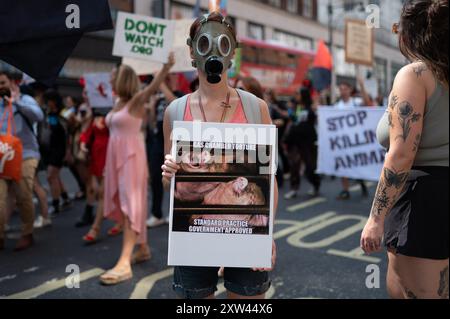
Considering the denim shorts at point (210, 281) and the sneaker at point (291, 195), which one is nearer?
the denim shorts at point (210, 281)

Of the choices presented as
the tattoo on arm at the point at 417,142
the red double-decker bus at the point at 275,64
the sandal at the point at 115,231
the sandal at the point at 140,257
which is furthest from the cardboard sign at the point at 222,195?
the red double-decker bus at the point at 275,64

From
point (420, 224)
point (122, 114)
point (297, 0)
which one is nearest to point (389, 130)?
point (420, 224)

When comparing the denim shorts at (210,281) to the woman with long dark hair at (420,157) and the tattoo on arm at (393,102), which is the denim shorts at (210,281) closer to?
the woman with long dark hair at (420,157)

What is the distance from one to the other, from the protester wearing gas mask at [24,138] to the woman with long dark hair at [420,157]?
3.46 meters

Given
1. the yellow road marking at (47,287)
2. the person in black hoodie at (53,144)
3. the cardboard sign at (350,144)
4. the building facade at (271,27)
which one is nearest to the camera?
the yellow road marking at (47,287)

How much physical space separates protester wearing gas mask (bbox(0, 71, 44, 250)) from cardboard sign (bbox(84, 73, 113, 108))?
1.40m

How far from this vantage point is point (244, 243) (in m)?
1.79

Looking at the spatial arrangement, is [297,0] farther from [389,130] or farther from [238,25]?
[389,130]

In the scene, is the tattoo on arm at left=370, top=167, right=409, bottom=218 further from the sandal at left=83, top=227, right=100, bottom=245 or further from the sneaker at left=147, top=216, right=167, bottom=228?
the sneaker at left=147, top=216, right=167, bottom=228

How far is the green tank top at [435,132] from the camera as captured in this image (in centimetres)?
172

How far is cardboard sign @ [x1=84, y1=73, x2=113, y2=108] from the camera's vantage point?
19.8 feet

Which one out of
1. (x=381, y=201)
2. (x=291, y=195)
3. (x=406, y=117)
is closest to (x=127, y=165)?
(x=381, y=201)

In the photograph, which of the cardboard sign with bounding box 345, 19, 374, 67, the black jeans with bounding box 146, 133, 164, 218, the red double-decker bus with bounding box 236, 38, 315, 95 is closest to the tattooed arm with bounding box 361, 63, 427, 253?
the black jeans with bounding box 146, 133, 164, 218

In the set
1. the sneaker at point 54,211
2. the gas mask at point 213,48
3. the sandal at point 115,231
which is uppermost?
the gas mask at point 213,48
